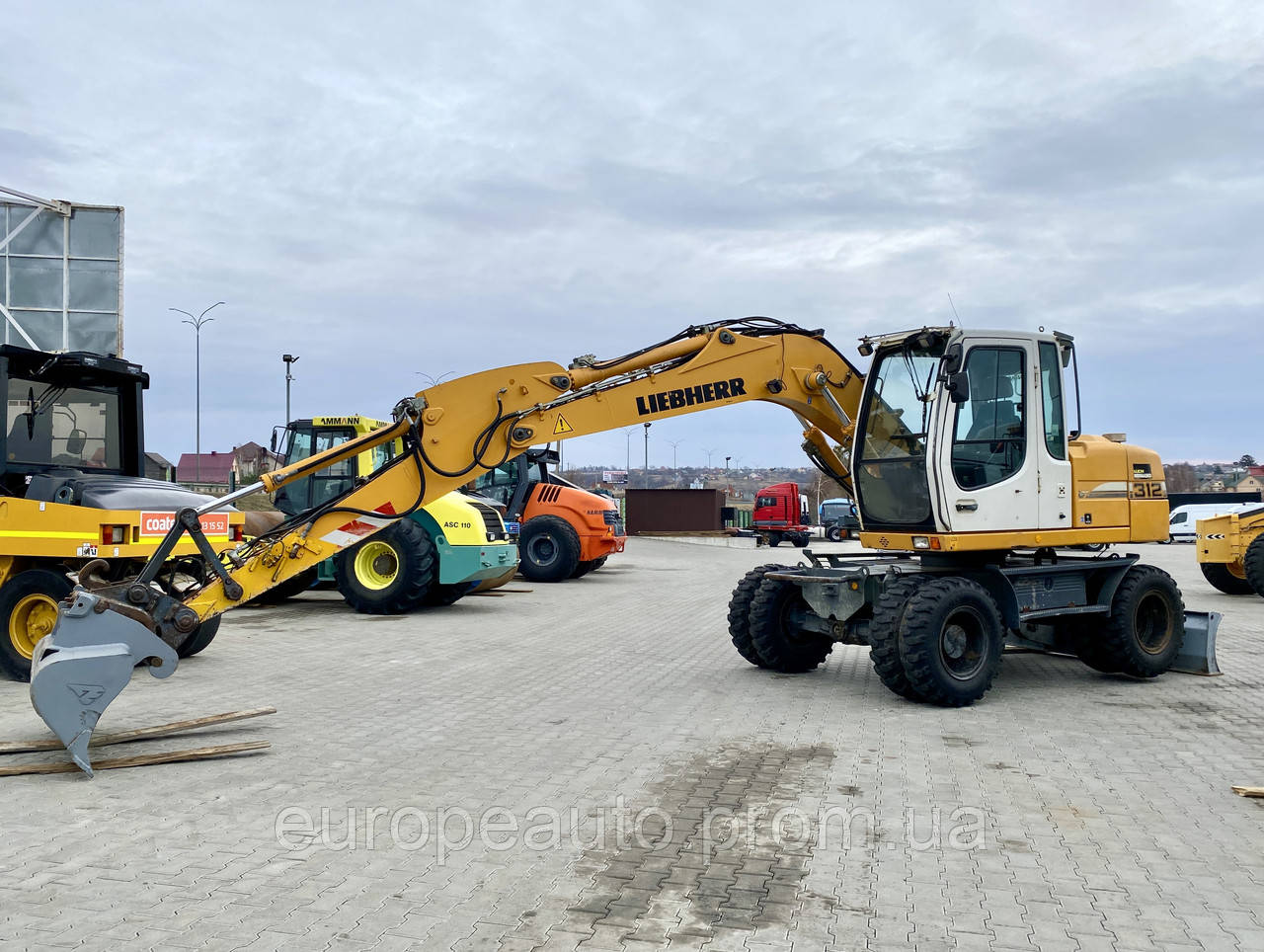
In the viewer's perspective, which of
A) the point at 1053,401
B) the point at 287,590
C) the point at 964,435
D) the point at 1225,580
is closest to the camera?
the point at 964,435

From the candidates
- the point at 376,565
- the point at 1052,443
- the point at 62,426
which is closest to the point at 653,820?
the point at 1052,443

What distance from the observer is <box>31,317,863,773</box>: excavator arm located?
30.3 ft

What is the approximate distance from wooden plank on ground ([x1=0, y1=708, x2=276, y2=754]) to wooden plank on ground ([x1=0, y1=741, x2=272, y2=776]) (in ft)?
0.62

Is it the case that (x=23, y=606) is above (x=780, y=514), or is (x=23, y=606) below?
below

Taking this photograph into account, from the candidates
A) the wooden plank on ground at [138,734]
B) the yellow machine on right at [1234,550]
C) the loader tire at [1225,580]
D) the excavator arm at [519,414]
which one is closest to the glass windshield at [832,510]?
the loader tire at [1225,580]

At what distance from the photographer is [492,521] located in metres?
16.1

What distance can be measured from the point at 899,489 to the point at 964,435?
73 centimetres

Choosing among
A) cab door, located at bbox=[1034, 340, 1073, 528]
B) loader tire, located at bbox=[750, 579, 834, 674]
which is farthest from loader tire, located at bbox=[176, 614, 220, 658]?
cab door, located at bbox=[1034, 340, 1073, 528]

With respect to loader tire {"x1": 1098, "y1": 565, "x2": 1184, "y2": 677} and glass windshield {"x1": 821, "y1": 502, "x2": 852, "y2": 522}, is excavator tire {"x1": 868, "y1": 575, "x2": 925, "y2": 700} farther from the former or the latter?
glass windshield {"x1": 821, "y1": 502, "x2": 852, "y2": 522}

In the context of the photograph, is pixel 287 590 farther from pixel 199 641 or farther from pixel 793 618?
pixel 793 618

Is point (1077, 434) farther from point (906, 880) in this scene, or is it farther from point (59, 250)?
point (59, 250)

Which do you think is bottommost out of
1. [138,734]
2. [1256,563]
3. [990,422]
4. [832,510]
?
[138,734]

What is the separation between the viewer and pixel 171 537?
27.4 ft

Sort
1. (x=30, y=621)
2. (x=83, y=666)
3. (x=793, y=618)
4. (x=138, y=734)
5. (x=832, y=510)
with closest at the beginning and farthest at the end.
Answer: (x=83, y=666) → (x=138, y=734) → (x=30, y=621) → (x=793, y=618) → (x=832, y=510)
